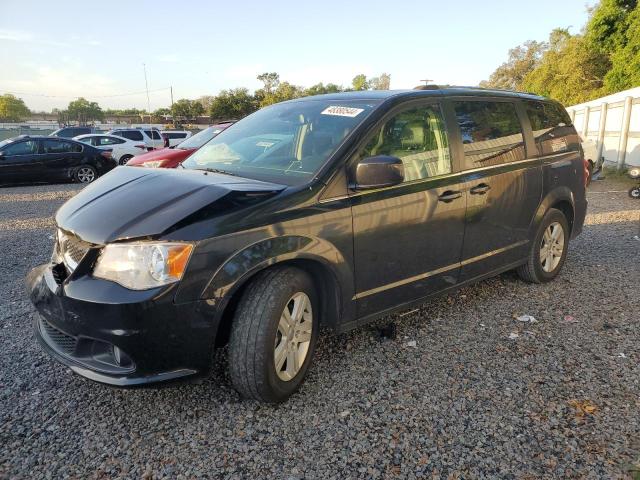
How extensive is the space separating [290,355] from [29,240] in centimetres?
561

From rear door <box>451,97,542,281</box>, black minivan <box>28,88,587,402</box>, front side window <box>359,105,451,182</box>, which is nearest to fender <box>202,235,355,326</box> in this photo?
black minivan <box>28,88,587,402</box>

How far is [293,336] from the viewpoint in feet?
8.95

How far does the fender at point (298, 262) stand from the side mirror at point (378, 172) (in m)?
0.44

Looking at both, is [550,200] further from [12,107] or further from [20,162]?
[12,107]

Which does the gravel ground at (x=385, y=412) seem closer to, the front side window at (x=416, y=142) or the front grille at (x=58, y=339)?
the front grille at (x=58, y=339)

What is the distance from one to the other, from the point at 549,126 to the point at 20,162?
12931 millimetres

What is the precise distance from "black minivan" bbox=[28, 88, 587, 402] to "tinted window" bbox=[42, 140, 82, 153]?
36.8 ft

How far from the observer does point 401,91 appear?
3.47m

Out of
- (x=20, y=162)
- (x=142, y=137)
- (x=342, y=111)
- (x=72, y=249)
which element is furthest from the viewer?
(x=142, y=137)

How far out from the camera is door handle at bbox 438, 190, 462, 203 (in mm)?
3372

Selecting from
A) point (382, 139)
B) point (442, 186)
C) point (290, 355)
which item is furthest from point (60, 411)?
point (442, 186)

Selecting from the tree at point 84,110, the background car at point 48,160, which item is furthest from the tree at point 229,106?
the background car at point 48,160

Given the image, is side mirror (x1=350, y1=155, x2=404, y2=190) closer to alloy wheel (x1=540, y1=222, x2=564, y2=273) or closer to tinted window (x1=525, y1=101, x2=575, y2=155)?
tinted window (x1=525, y1=101, x2=575, y2=155)

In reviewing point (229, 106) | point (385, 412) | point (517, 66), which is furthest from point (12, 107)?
point (385, 412)
